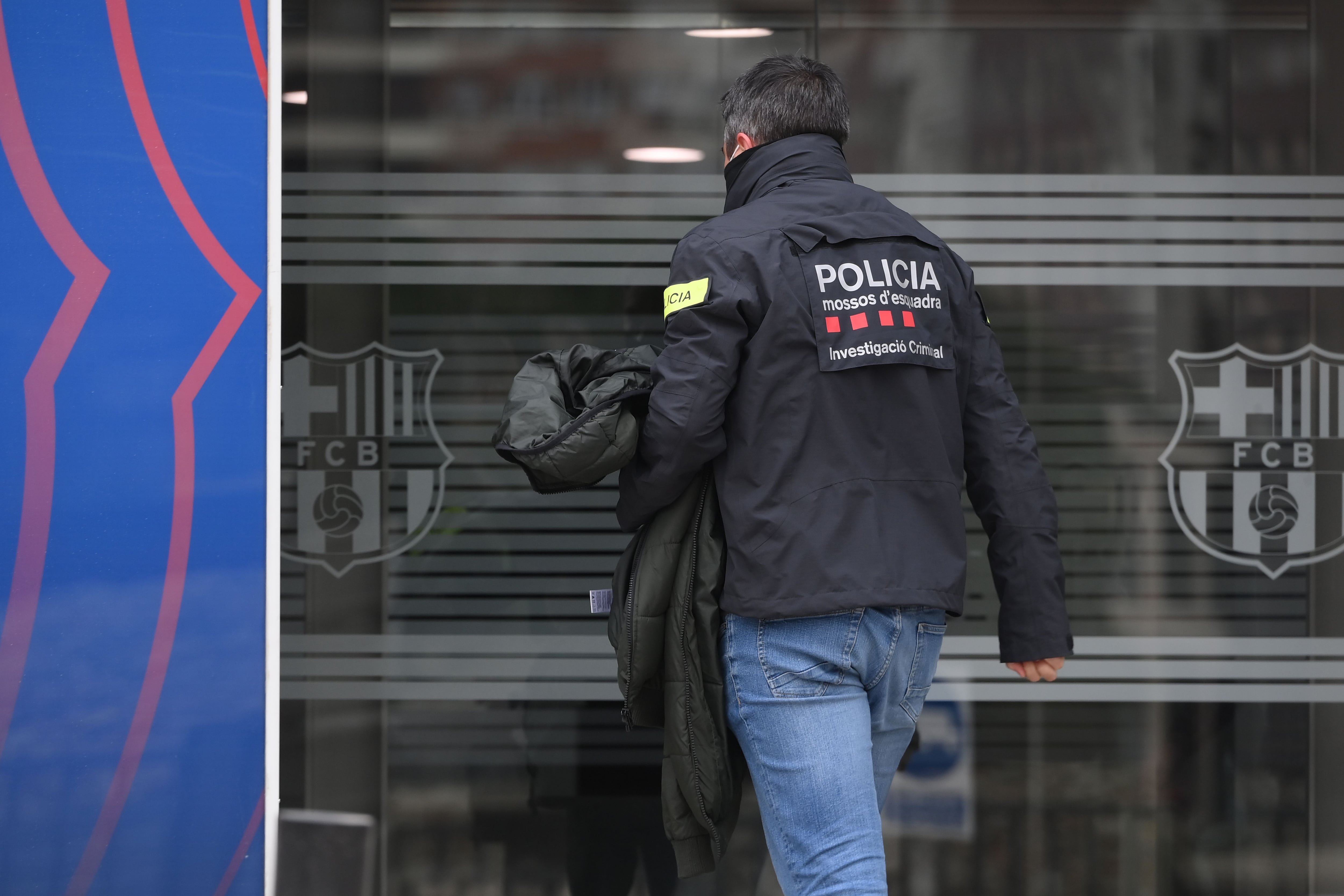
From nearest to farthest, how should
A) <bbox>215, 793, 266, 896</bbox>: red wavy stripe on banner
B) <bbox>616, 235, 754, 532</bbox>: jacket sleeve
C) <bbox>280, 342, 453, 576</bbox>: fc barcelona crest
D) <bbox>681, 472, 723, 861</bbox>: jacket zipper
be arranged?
<bbox>616, 235, 754, 532</bbox>: jacket sleeve → <bbox>681, 472, 723, 861</bbox>: jacket zipper → <bbox>215, 793, 266, 896</bbox>: red wavy stripe on banner → <bbox>280, 342, 453, 576</bbox>: fc barcelona crest

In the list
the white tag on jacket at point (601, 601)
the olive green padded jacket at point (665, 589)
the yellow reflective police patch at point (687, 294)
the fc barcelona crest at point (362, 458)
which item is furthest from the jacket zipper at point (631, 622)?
the fc barcelona crest at point (362, 458)

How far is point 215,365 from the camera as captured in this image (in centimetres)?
276

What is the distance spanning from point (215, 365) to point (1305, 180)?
2684 millimetres

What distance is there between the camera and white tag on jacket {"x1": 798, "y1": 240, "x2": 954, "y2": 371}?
2.07m

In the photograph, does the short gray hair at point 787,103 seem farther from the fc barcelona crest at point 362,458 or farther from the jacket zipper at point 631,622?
the fc barcelona crest at point 362,458

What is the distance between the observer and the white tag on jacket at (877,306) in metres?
2.07

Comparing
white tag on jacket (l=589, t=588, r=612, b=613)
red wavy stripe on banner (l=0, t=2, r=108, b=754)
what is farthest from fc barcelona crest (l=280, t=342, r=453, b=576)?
white tag on jacket (l=589, t=588, r=612, b=613)

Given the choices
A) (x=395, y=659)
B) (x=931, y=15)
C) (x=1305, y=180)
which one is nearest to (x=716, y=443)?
(x=395, y=659)

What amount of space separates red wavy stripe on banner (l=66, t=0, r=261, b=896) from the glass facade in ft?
1.36

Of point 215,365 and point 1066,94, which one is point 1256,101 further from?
point 215,365

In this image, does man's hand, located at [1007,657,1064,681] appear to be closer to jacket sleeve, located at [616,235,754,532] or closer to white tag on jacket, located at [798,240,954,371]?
white tag on jacket, located at [798,240,954,371]

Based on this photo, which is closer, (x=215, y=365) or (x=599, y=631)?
(x=215, y=365)

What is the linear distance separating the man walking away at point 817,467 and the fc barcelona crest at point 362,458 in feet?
3.69

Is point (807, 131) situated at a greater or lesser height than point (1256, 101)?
lesser
